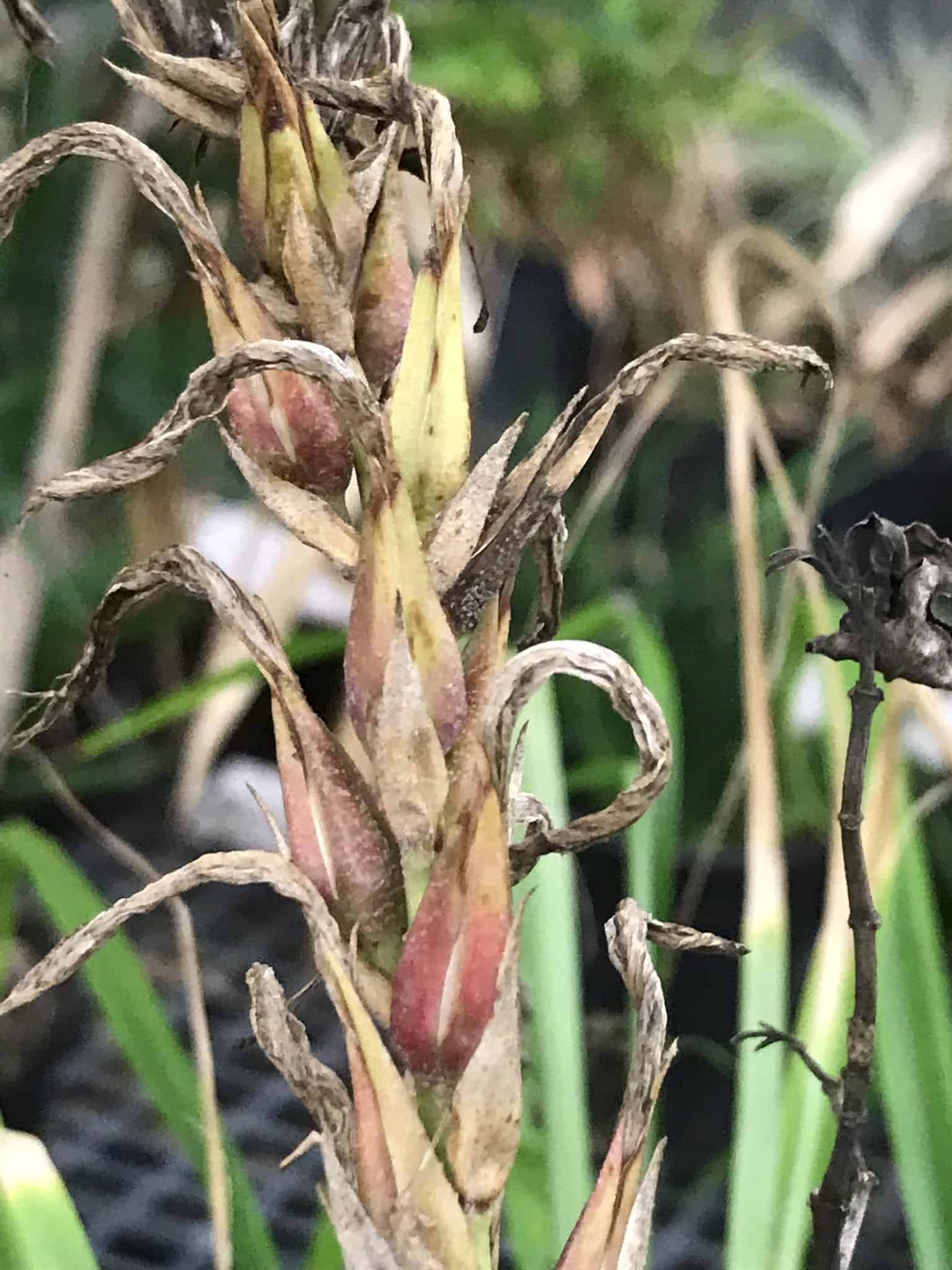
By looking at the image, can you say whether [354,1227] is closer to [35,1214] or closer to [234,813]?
[35,1214]

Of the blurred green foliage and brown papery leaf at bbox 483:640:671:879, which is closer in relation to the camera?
brown papery leaf at bbox 483:640:671:879

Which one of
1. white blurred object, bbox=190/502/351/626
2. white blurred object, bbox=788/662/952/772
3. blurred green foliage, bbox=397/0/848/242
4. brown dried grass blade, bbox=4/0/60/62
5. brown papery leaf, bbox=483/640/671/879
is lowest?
brown papery leaf, bbox=483/640/671/879

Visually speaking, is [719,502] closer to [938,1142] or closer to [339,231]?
[938,1142]

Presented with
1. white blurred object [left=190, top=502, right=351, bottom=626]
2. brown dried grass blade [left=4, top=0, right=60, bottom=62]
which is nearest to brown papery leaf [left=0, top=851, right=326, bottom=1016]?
brown dried grass blade [left=4, top=0, right=60, bottom=62]

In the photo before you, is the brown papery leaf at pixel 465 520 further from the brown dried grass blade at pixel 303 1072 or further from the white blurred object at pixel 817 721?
the white blurred object at pixel 817 721

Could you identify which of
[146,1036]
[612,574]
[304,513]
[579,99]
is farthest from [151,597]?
[579,99]

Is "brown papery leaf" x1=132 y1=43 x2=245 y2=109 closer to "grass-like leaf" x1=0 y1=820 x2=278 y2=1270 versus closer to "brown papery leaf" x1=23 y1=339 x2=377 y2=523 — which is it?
"brown papery leaf" x1=23 y1=339 x2=377 y2=523
